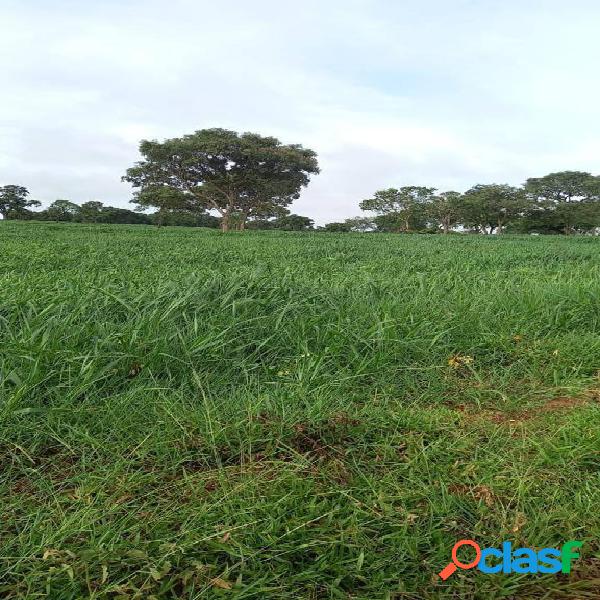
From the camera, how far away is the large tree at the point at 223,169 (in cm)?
2811

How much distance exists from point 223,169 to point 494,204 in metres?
27.1

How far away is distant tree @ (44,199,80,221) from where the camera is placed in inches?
1893

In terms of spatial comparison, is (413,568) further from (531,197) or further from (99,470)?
(531,197)

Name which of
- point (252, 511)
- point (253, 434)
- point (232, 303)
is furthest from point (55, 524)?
point (232, 303)

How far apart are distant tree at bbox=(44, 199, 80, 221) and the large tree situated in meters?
24.2

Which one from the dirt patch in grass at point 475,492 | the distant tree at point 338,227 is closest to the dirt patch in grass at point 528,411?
the dirt patch in grass at point 475,492

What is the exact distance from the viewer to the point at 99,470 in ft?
5.72

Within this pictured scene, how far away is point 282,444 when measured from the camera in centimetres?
192

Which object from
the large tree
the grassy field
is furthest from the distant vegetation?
the grassy field

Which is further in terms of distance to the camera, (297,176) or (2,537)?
(297,176)

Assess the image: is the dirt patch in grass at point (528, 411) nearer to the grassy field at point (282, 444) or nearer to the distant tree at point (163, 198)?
the grassy field at point (282, 444)

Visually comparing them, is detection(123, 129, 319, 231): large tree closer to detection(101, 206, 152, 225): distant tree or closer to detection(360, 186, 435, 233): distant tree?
detection(360, 186, 435, 233): distant tree

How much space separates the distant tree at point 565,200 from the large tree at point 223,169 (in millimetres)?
26807

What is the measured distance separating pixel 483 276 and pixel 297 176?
26.2 meters
